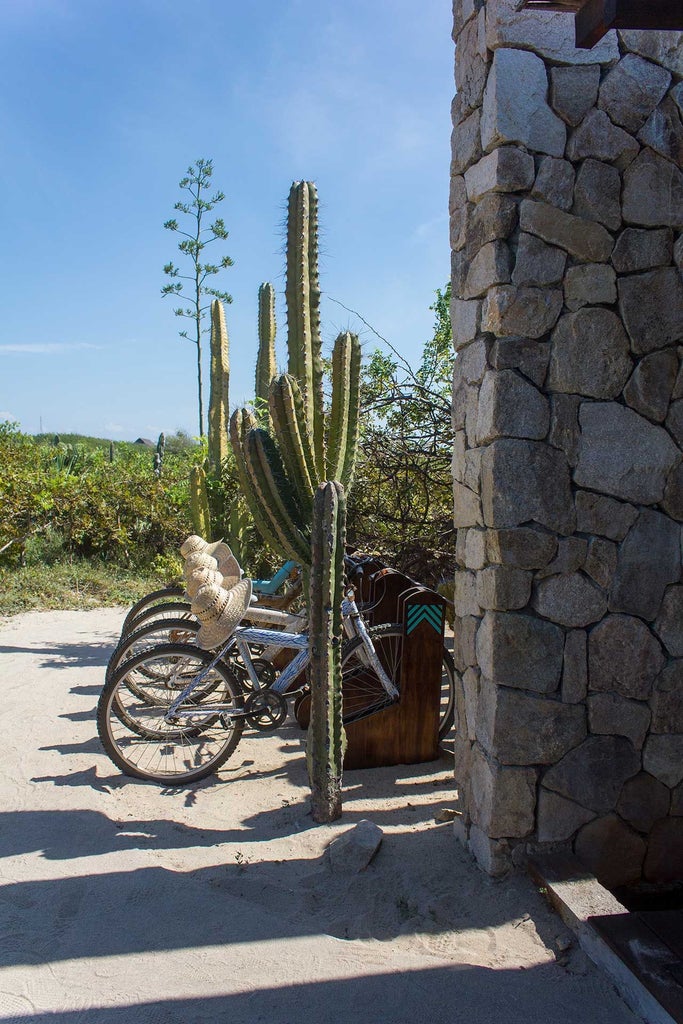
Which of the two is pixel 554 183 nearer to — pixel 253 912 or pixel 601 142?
pixel 601 142

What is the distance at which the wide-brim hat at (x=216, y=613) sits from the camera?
13.1ft

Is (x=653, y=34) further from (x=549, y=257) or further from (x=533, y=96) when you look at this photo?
(x=549, y=257)

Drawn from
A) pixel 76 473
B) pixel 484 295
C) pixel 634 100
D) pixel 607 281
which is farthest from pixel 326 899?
pixel 76 473

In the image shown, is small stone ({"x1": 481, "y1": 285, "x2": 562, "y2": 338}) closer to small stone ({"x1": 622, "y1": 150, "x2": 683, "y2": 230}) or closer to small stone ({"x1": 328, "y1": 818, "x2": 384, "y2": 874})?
small stone ({"x1": 622, "y1": 150, "x2": 683, "y2": 230})

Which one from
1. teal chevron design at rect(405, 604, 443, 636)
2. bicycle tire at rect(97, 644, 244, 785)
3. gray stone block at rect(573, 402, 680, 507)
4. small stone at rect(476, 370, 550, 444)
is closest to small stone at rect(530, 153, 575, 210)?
small stone at rect(476, 370, 550, 444)

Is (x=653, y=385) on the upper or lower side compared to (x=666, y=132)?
lower

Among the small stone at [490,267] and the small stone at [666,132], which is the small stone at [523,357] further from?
the small stone at [666,132]

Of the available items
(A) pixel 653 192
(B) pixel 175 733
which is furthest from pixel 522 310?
(B) pixel 175 733

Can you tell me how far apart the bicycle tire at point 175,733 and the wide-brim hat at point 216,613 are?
0.10 meters

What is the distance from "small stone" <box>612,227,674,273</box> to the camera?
9.72 ft

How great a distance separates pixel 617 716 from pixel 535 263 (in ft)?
5.76

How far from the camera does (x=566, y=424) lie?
2.92 meters

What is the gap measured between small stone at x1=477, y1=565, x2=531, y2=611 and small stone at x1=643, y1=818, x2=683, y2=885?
1.11 m

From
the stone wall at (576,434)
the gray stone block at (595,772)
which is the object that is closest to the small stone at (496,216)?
the stone wall at (576,434)
